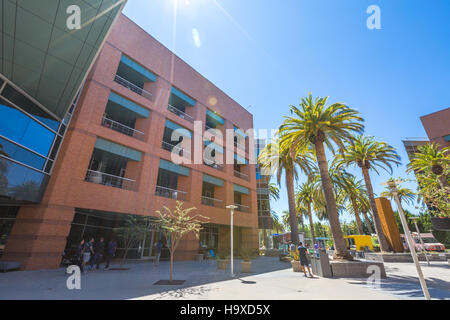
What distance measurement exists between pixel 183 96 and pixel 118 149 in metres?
10.0

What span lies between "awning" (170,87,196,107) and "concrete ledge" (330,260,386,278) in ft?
66.0

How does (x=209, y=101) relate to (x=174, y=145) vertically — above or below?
above

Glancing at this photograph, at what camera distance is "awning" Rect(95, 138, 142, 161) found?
1486 centimetres

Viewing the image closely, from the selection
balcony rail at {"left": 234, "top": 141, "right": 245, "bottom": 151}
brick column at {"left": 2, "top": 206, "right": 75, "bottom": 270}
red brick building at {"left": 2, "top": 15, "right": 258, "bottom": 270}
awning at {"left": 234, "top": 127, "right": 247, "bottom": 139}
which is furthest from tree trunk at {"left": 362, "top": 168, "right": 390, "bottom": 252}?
brick column at {"left": 2, "top": 206, "right": 75, "bottom": 270}

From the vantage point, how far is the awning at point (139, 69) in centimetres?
1805

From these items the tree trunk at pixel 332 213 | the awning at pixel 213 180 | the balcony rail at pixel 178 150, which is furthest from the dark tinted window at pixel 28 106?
the tree trunk at pixel 332 213

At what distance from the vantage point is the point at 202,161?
73.5 feet

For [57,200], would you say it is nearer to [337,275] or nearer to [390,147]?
[337,275]

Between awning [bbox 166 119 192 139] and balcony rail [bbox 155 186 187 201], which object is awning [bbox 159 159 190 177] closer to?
balcony rail [bbox 155 186 187 201]

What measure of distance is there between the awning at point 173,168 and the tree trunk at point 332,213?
41.3ft

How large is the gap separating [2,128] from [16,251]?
689 centimetres
